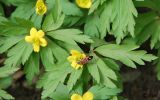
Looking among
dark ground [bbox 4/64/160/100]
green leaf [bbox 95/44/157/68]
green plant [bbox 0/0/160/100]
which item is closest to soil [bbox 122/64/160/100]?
dark ground [bbox 4/64/160/100]

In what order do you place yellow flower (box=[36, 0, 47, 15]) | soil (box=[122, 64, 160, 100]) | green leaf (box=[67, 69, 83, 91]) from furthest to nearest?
1. soil (box=[122, 64, 160, 100])
2. yellow flower (box=[36, 0, 47, 15])
3. green leaf (box=[67, 69, 83, 91])

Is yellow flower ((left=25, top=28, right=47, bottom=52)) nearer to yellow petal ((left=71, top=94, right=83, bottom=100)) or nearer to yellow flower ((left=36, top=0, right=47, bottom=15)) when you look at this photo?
yellow flower ((left=36, top=0, right=47, bottom=15))

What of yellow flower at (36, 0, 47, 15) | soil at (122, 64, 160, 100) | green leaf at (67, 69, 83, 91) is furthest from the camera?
soil at (122, 64, 160, 100)

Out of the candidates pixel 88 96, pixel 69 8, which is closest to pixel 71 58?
pixel 88 96

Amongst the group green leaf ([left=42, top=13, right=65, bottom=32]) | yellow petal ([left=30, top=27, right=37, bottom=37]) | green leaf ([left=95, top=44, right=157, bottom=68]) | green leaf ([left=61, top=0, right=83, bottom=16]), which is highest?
green leaf ([left=61, top=0, right=83, bottom=16])

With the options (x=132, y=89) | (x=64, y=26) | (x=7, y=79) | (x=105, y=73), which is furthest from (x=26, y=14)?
(x=132, y=89)

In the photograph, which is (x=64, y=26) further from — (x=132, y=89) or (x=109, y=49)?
(x=132, y=89)
